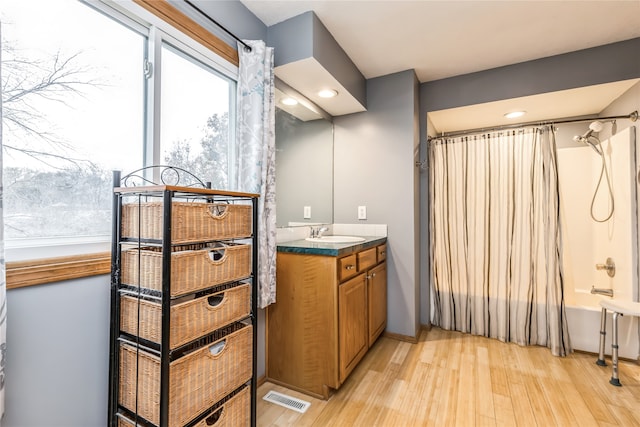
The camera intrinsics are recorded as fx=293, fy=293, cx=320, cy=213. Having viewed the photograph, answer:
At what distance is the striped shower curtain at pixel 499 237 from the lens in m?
2.37

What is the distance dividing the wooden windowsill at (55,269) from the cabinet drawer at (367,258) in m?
1.43

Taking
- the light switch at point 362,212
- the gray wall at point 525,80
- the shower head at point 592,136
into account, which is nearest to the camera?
the gray wall at point 525,80

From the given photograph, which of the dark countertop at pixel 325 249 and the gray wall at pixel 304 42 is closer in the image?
the dark countertop at pixel 325 249

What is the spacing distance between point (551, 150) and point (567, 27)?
33.8 inches

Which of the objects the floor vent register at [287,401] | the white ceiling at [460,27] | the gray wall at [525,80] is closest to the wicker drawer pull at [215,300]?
the floor vent register at [287,401]

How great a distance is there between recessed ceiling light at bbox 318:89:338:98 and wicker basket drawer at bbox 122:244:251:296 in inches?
61.8

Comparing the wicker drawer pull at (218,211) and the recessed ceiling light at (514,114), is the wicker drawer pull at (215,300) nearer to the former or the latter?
the wicker drawer pull at (218,211)

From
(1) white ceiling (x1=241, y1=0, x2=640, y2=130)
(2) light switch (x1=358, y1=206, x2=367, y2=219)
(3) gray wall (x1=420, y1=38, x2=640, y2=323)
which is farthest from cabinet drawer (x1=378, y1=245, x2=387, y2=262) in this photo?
(1) white ceiling (x1=241, y1=0, x2=640, y2=130)

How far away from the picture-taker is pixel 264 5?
1.75m

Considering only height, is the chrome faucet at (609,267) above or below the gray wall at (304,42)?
below

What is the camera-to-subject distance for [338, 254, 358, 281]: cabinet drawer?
175 cm

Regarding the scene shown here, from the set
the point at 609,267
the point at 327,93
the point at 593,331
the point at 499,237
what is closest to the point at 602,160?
the point at 609,267

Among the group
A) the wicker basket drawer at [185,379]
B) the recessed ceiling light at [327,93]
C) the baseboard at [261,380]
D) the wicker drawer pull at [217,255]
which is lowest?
the baseboard at [261,380]

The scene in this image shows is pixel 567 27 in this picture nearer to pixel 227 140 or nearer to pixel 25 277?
pixel 227 140
